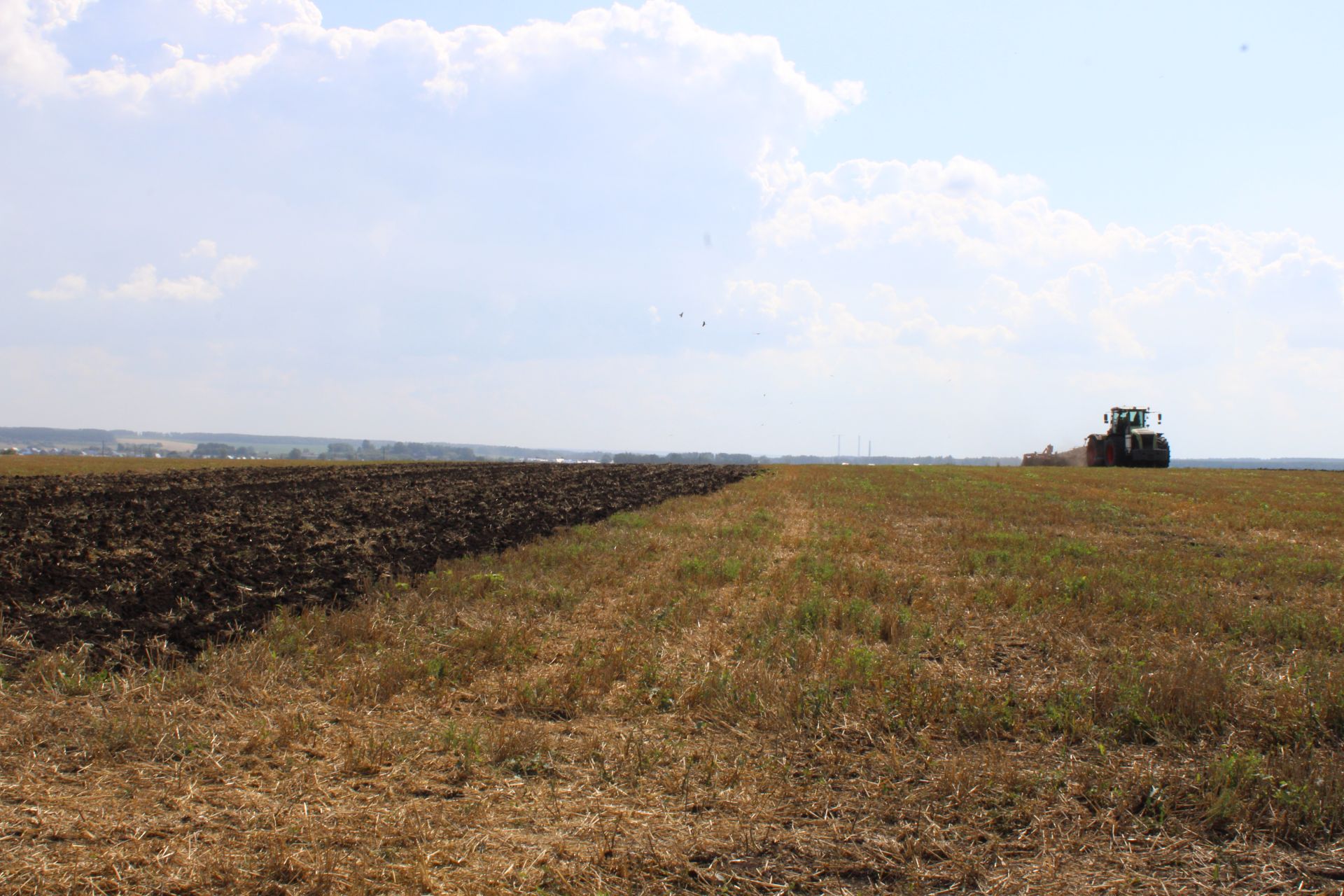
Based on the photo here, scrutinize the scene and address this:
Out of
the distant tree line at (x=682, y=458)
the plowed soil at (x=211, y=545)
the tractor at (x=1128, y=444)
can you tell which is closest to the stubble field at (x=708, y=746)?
the plowed soil at (x=211, y=545)

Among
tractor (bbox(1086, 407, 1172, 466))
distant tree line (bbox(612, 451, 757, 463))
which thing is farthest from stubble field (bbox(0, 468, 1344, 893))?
distant tree line (bbox(612, 451, 757, 463))

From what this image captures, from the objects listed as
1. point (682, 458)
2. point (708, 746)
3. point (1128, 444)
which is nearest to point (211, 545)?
point (708, 746)

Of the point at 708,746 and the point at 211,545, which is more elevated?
the point at 211,545

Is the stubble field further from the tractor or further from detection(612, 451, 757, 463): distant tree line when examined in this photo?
detection(612, 451, 757, 463): distant tree line

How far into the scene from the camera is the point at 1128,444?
175 ft

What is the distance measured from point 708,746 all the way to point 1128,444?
56168 millimetres

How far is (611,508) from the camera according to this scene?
72.5 ft

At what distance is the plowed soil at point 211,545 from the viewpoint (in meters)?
8.12

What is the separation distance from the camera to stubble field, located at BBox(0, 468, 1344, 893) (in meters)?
3.96

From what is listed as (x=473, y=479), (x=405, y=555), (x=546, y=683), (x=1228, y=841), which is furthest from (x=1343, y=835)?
(x=473, y=479)

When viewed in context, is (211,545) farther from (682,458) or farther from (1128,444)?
(682,458)

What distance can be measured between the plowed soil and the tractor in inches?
1470

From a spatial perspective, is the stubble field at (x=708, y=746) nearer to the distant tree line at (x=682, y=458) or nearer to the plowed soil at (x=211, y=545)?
the plowed soil at (x=211, y=545)

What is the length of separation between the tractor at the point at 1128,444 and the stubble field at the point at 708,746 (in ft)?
155
